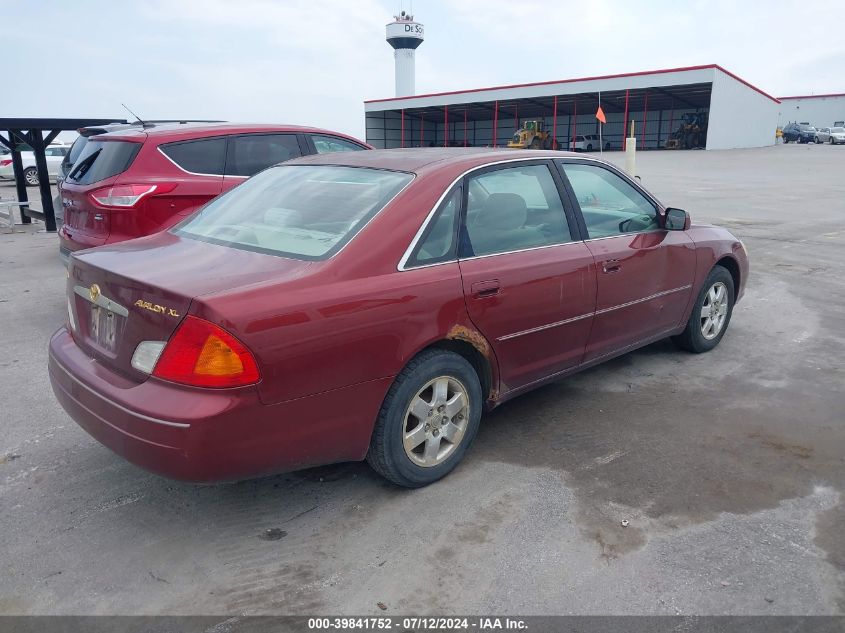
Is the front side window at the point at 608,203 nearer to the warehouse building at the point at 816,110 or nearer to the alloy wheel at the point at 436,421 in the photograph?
the alloy wheel at the point at 436,421

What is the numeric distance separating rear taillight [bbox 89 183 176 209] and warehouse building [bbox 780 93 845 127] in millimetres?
70693

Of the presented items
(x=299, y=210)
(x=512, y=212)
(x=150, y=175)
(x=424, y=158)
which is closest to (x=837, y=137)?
(x=150, y=175)

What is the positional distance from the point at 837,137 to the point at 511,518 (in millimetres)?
58507

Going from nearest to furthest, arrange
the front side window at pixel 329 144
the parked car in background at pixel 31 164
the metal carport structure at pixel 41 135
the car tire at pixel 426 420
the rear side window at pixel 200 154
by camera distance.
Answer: the car tire at pixel 426 420 < the rear side window at pixel 200 154 < the front side window at pixel 329 144 < the metal carport structure at pixel 41 135 < the parked car in background at pixel 31 164

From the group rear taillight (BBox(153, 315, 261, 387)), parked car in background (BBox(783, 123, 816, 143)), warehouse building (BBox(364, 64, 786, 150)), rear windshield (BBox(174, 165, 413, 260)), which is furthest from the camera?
parked car in background (BBox(783, 123, 816, 143))

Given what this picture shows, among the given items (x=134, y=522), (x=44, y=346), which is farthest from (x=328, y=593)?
(x=44, y=346)

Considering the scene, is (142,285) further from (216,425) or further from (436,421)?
(436,421)

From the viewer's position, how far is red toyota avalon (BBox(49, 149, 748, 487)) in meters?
2.63

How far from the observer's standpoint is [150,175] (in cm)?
616

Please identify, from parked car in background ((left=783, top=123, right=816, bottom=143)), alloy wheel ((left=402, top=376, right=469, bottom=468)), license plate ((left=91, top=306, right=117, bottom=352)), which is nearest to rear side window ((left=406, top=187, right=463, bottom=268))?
alloy wheel ((left=402, top=376, right=469, bottom=468))

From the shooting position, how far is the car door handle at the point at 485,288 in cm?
336

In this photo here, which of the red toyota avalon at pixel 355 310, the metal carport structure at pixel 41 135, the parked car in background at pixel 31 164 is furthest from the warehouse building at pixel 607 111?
the red toyota avalon at pixel 355 310

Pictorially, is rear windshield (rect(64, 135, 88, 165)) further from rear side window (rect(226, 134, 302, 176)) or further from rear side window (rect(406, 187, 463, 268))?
rear side window (rect(406, 187, 463, 268))

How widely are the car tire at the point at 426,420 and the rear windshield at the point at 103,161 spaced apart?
4258 millimetres
